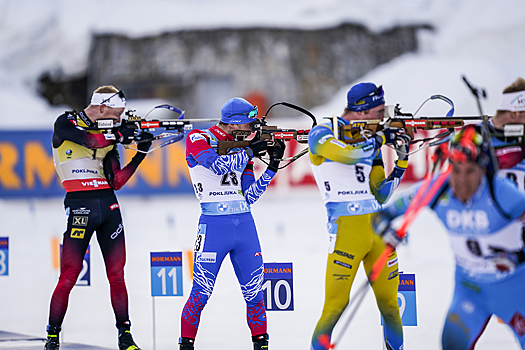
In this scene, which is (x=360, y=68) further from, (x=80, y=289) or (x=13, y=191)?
(x=80, y=289)

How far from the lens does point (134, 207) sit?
1178cm

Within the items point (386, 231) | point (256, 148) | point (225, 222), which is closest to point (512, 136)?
point (386, 231)

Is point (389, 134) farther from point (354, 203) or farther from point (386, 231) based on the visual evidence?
point (386, 231)

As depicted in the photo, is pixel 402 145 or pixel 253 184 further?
pixel 253 184

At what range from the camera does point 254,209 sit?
11.5m

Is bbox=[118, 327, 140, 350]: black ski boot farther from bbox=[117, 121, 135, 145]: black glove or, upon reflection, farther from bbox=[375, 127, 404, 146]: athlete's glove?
bbox=[375, 127, 404, 146]: athlete's glove

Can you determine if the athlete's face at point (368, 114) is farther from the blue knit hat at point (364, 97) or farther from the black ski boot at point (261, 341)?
the black ski boot at point (261, 341)

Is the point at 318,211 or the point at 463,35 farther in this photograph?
the point at 463,35

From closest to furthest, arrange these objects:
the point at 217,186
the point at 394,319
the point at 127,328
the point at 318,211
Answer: the point at 394,319 < the point at 217,186 < the point at 127,328 < the point at 318,211

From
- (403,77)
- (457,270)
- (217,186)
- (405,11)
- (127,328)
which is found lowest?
(127,328)

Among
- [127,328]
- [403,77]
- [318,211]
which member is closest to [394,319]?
[127,328]

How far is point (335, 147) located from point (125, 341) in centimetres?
220

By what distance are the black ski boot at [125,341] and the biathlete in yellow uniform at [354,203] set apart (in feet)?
4.88

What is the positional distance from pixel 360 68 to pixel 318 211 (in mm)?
10817
